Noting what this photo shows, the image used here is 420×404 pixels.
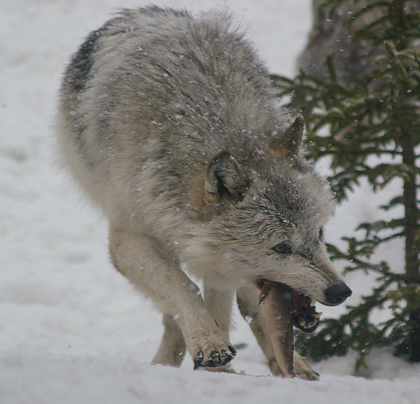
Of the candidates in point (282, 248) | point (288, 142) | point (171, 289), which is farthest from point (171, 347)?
point (288, 142)

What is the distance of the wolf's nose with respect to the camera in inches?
104

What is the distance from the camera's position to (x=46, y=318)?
534 centimetres

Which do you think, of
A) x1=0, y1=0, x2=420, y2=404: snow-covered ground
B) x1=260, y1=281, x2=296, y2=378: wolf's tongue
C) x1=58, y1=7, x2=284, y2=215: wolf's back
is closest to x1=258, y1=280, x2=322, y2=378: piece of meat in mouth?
x1=260, y1=281, x2=296, y2=378: wolf's tongue

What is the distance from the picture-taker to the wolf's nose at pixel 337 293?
2654 mm

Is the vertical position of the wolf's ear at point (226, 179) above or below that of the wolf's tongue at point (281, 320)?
above

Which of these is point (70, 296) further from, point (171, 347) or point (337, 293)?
point (337, 293)

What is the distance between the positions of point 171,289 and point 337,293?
995 millimetres

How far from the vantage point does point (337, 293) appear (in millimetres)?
2654

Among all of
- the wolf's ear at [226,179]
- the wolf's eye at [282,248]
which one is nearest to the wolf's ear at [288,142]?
the wolf's ear at [226,179]

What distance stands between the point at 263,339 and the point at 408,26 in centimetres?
261

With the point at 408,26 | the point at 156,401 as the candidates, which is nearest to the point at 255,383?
the point at 156,401

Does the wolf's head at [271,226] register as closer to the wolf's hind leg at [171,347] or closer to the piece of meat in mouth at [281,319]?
the piece of meat in mouth at [281,319]

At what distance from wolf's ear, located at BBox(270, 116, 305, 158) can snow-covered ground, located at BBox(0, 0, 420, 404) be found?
4.46 ft

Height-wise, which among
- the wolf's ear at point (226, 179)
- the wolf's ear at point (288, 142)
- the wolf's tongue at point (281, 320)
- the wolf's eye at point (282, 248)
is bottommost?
the wolf's tongue at point (281, 320)
